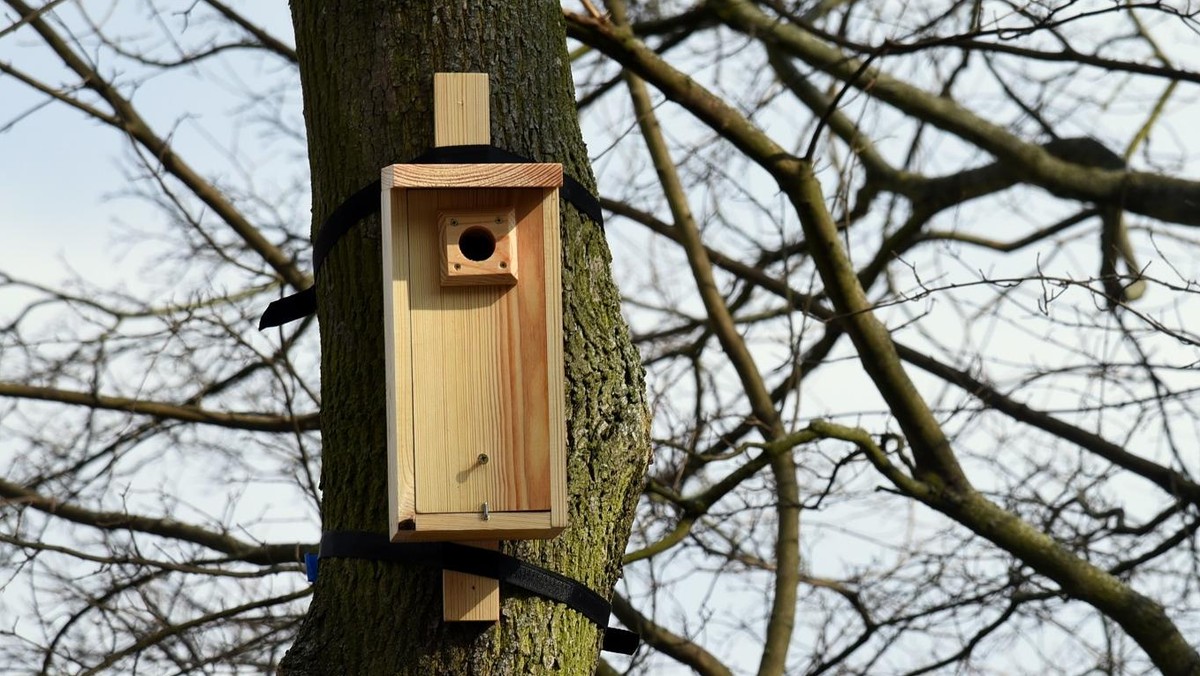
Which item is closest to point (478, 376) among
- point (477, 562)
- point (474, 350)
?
point (474, 350)

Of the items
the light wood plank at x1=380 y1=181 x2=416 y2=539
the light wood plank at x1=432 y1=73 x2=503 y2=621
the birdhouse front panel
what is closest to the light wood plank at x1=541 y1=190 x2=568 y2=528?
the birdhouse front panel

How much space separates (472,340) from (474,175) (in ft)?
0.91

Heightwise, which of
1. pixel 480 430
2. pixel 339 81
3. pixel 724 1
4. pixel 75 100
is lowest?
pixel 480 430

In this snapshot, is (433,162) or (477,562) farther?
(433,162)

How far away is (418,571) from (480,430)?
0.83 ft

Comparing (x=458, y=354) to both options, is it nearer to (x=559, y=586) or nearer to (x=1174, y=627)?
(x=559, y=586)

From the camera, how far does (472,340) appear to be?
231cm

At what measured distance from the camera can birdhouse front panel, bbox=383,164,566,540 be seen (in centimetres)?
222

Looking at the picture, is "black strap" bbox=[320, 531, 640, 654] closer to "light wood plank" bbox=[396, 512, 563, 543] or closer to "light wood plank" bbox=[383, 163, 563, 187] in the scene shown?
"light wood plank" bbox=[396, 512, 563, 543]

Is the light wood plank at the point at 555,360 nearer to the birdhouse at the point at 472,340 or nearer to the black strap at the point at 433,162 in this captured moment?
the birdhouse at the point at 472,340

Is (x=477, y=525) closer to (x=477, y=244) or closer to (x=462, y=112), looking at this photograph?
(x=477, y=244)

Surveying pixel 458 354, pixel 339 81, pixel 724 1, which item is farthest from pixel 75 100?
pixel 458 354

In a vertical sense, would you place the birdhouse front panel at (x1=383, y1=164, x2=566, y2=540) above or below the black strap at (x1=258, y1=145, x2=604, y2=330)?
below

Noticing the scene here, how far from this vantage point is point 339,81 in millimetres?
2508
